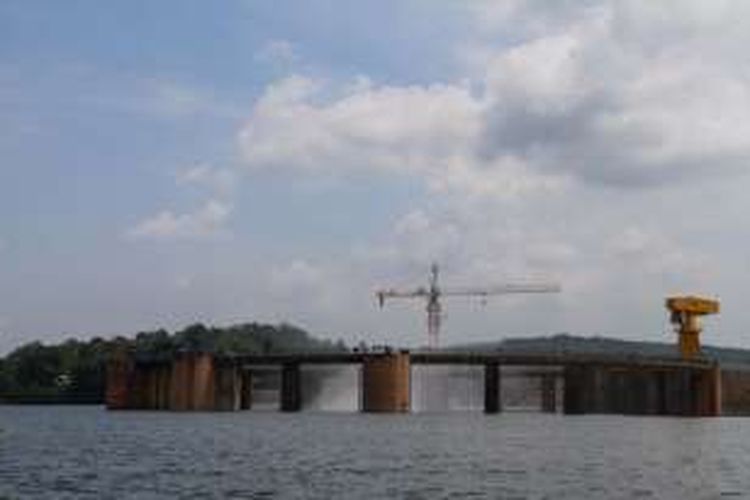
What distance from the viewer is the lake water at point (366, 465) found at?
7306cm

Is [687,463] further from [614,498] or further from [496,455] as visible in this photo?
[614,498]

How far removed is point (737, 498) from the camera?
238 feet

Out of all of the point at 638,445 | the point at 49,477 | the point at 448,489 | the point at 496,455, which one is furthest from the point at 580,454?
the point at 49,477

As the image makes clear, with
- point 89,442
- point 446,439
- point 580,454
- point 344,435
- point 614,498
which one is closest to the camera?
point 614,498

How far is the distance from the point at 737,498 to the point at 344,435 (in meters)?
78.7

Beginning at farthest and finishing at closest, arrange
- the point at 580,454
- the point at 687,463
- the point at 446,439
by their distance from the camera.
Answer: the point at 446,439, the point at 580,454, the point at 687,463

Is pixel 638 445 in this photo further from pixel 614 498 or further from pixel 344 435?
pixel 614 498

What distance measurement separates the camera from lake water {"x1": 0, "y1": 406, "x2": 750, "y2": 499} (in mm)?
73062

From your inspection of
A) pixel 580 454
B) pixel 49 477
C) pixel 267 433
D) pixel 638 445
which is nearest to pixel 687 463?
pixel 580 454

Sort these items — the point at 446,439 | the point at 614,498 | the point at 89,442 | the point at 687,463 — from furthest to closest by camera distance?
the point at 446,439, the point at 89,442, the point at 687,463, the point at 614,498

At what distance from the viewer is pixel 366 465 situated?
93.2m

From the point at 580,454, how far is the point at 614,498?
133 ft

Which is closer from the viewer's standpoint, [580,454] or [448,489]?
[448,489]

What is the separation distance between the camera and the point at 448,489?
7444 cm
